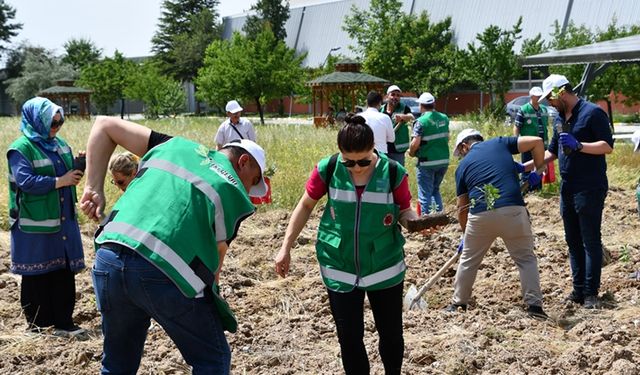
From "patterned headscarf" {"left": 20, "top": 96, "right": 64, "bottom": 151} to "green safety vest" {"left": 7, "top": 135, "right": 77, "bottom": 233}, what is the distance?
2.5 inches

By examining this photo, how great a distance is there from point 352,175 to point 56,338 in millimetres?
2630

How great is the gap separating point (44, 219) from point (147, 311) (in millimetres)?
2775

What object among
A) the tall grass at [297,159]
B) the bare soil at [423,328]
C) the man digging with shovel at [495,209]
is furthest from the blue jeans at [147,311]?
the tall grass at [297,159]

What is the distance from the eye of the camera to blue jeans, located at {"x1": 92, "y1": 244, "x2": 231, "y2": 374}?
2.70m

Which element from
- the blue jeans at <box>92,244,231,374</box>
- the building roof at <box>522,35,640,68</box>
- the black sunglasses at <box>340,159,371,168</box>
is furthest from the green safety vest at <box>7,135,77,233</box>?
the building roof at <box>522,35,640,68</box>

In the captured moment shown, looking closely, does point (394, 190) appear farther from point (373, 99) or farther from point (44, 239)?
point (373, 99)

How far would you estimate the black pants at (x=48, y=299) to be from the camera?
5297 millimetres

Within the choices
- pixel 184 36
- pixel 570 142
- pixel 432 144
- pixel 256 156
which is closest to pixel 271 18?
pixel 184 36

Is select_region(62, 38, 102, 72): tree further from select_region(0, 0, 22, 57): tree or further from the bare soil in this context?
the bare soil

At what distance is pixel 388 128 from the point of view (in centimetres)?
868

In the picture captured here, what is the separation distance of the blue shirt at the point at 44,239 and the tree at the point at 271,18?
174 ft

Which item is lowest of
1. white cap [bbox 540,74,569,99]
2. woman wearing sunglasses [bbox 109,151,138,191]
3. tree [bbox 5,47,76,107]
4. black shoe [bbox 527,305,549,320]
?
tree [bbox 5,47,76,107]

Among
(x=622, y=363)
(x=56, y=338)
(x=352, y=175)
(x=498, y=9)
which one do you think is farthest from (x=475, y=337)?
(x=498, y=9)

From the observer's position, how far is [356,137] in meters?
3.67
